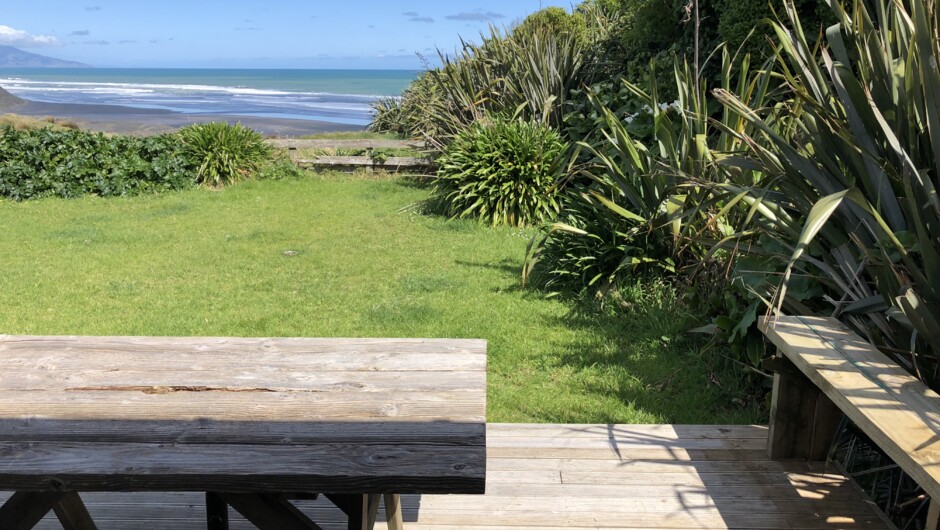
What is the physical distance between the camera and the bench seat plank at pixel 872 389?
1.67 metres

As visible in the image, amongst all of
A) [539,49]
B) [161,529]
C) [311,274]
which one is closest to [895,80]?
[161,529]

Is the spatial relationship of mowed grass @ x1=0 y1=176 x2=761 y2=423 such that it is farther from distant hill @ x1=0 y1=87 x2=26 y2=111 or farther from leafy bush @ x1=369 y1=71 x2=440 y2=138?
distant hill @ x1=0 y1=87 x2=26 y2=111

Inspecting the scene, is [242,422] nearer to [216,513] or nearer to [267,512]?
[267,512]

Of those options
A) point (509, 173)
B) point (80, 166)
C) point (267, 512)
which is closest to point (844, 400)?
point (267, 512)

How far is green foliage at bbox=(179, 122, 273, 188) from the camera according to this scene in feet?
38.0

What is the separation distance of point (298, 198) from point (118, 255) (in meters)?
3.60

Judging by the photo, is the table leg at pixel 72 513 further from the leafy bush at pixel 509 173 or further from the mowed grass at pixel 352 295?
the leafy bush at pixel 509 173

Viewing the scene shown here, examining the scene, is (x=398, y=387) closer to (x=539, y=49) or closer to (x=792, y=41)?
(x=792, y=41)

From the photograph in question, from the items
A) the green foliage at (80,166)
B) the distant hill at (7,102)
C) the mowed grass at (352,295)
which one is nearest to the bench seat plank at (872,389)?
the mowed grass at (352,295)

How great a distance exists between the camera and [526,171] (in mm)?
8555

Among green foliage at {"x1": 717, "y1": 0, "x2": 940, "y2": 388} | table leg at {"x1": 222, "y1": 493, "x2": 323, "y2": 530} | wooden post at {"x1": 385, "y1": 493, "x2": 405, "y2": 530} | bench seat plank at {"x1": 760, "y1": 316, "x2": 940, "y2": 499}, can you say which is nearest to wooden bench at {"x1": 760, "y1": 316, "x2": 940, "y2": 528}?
bench seat plank at {"x1": 760, "y1": 316, "x2": 940, "y2": 499}

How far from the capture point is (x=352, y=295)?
607cm

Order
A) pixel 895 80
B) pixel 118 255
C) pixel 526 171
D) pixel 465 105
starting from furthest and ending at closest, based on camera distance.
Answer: pixel 465 105 → pixel 526 171 → pixel 118 255 → pixel 895 80

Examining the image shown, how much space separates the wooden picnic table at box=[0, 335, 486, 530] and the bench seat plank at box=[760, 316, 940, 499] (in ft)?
3.19
